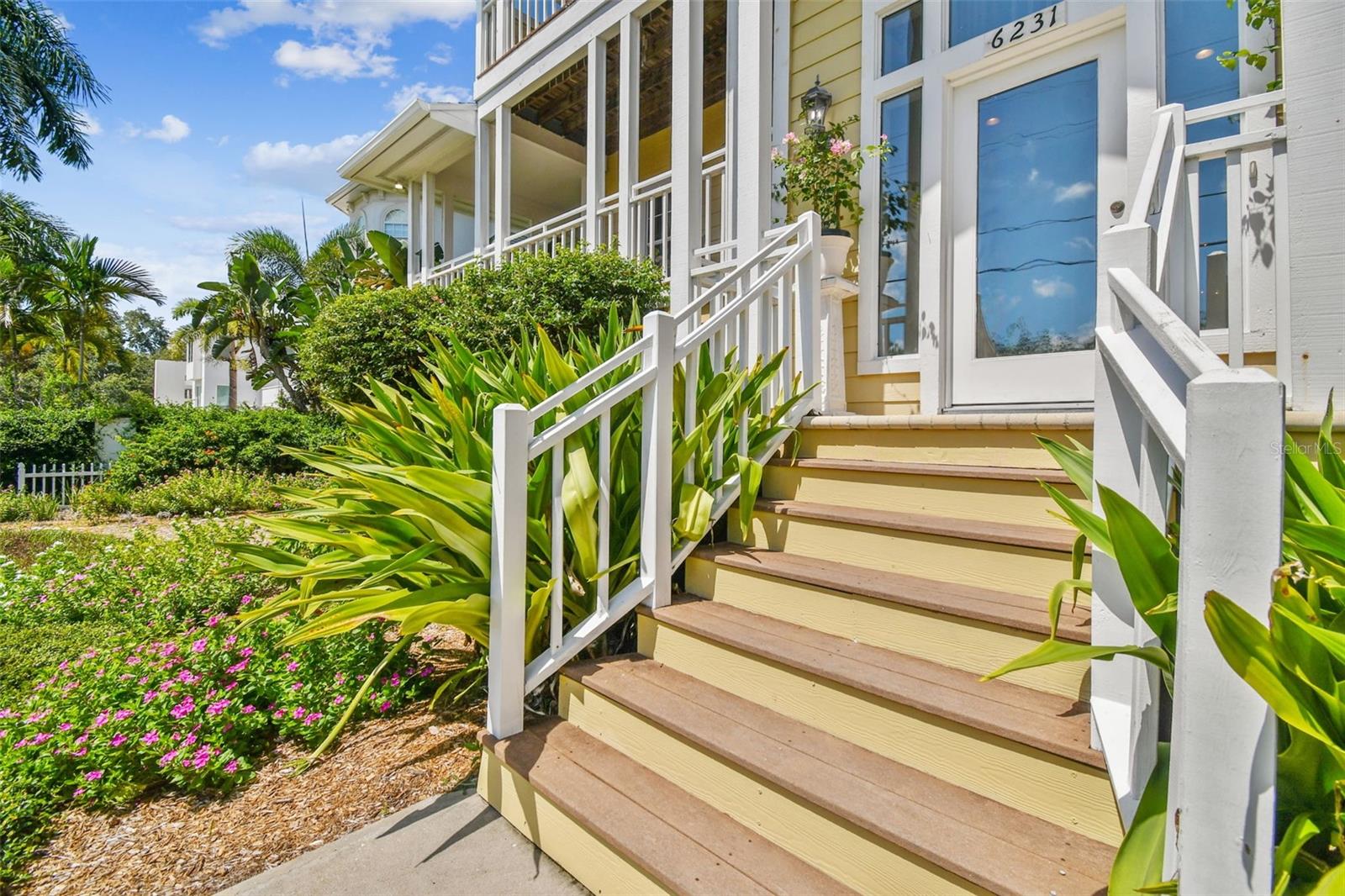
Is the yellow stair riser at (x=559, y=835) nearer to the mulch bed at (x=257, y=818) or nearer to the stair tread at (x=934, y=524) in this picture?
the mulch bed at (x=257, y=818)

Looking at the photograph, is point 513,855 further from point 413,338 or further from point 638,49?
point 638,49

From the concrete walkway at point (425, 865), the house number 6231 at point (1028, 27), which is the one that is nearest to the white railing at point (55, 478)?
the concrete walkway at point (425, 865)

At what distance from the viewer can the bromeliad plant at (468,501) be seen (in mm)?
2166

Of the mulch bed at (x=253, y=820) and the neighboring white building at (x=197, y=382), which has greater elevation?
the neighboring white building at (x=197, y=382)

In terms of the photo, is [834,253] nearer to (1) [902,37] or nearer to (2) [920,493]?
(1) [902,37]

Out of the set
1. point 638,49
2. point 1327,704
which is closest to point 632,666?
point 1327,704

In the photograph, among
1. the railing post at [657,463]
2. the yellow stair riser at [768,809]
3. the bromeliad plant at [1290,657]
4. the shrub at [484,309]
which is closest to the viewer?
the bromeliad plant at [1290,657]

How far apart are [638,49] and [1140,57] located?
3965 mm

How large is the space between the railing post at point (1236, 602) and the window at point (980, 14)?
387 centimetres

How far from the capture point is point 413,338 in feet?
19.9

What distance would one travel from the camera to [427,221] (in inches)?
388

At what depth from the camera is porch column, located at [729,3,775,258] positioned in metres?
3.95

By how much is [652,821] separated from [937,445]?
184cm

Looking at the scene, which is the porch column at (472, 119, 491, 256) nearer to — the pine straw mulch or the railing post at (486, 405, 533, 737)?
the railing post at (486, 405, 533, 737)
